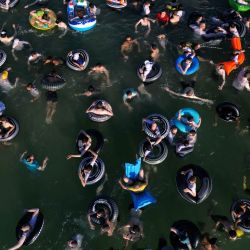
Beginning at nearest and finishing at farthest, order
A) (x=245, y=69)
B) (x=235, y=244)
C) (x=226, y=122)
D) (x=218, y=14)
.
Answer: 1. (x=235, y=244)
2. (x=226, y=122)
3. (x=245, y=69)
4. (x=218, y=14)

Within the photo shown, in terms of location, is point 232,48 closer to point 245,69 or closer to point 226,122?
point 245,69

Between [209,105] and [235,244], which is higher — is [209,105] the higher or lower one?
the higher one

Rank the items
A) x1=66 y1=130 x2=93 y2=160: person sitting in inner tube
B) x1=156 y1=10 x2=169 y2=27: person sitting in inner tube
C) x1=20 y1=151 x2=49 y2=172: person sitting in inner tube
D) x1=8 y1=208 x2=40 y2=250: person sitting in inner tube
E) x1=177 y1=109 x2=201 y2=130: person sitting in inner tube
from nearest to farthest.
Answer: x1=8 y1=208 x2=40 y2=250: person sitting in inner tube, x1=20 y1=151 x2=49 y2=172: person sitting in inner tube, x1=66 y1=130 x2=93 y2=160: person sitting in inner tube, x1=177 y1=109 x2=201 y2=130: person sitting in inner tube, x1=156 y1=10 x2=169 y2=27: person sitting in inner tube

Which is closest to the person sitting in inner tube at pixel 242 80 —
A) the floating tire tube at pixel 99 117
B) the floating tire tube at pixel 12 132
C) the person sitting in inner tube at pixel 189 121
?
the person sitting in inner tube at pixel 189 121

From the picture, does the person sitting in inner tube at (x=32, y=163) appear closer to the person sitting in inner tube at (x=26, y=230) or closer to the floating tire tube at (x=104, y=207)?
the person sitting in inner tube at (x=26, y=230)

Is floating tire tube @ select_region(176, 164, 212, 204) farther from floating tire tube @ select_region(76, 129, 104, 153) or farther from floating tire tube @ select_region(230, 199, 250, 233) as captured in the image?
floating tire tube @ select_region(76, 129, 104, 153)

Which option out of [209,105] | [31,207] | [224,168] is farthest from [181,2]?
[31,207]

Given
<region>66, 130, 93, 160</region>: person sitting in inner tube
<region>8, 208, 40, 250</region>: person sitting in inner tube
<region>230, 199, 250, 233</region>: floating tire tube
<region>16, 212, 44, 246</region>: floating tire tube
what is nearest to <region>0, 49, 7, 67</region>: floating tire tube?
<region>66, 130, 93, 160</region>: person sitting in inner tube
